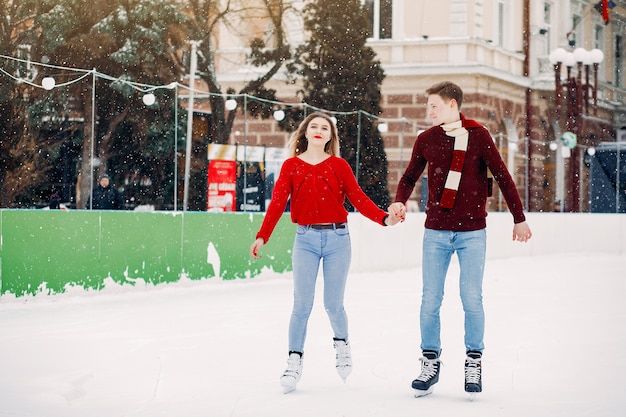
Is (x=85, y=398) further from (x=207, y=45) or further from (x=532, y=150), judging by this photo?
(x=532, y=150)

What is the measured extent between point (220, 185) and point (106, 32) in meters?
6.39

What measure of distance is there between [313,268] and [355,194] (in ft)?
1.47

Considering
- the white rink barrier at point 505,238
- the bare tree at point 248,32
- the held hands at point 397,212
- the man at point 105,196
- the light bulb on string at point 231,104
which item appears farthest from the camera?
the bare tree at point 248,32

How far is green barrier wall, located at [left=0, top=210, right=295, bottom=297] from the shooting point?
1089cm

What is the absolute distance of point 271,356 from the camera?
736 cm

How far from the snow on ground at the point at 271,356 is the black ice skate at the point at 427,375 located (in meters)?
0.07

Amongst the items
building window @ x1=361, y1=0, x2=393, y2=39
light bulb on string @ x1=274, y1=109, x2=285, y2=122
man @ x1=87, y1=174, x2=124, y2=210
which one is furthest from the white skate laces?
building window @ x1=361, y1=0, x2=393, y2=39

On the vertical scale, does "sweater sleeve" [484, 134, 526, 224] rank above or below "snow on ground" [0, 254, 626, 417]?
above

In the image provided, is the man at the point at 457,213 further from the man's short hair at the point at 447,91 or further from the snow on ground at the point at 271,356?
the snow on ground at the point at 271,356

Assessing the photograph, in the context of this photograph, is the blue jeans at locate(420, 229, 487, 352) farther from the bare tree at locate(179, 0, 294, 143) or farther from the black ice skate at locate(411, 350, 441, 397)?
the bare tree at locate(179, 0, 294, 143)

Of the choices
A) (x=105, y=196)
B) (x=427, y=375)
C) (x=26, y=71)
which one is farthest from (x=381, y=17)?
(x=427, y=375)

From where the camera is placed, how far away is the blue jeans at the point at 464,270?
578 centimetres

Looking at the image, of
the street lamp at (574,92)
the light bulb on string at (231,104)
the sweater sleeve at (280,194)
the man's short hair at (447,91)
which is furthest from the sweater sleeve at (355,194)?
the street lamp at (574,92)

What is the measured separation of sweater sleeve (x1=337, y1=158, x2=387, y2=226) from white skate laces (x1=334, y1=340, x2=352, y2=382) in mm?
667
